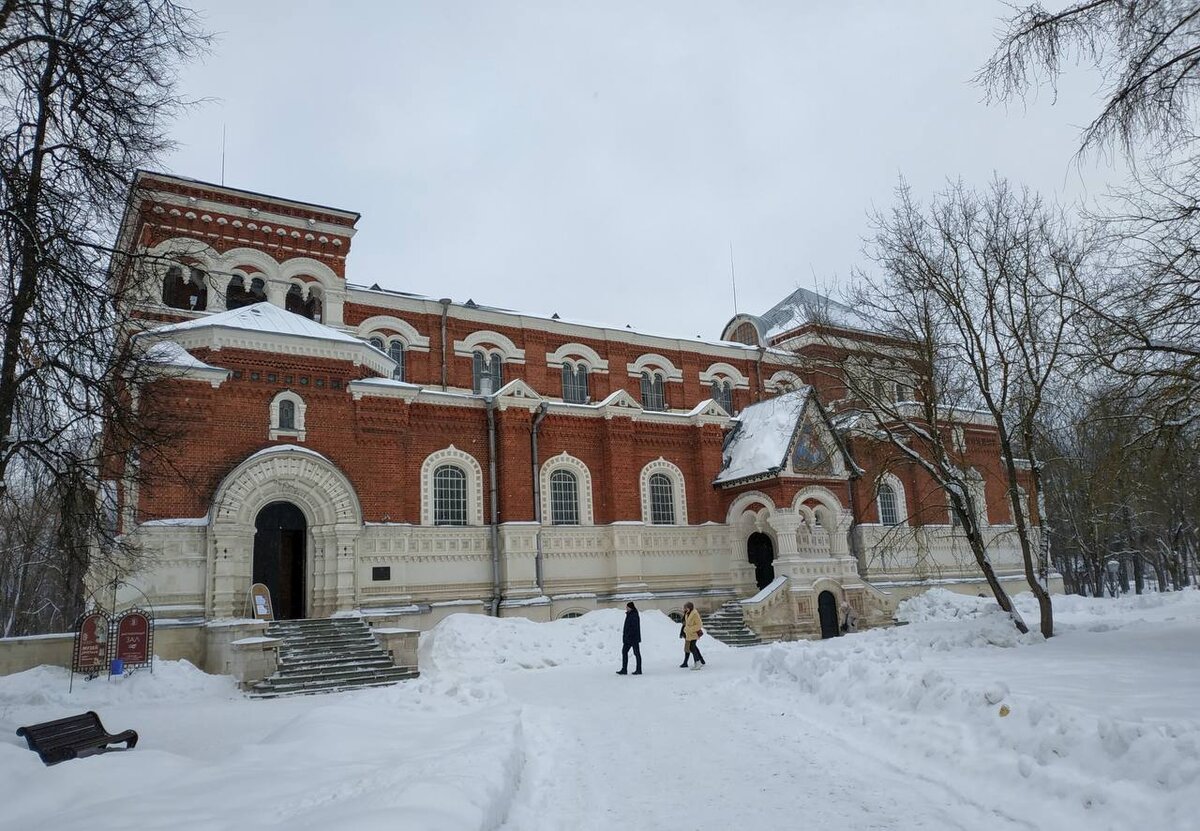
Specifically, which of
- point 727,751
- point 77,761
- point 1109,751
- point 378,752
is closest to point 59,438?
point 77,761

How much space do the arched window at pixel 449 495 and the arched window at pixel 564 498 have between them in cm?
Result: 292

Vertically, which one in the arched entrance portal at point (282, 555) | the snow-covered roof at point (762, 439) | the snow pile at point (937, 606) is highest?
the snow-covered roof at point (762, 439)

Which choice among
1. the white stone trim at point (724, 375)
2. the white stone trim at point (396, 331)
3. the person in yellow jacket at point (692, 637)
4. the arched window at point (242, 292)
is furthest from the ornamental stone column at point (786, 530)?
the arched window at point (242, 292)

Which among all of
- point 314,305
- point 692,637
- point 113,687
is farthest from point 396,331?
point 692,637

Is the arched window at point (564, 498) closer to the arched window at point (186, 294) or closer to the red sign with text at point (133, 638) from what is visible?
the arched window at point (186, 294)

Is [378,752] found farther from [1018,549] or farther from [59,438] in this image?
[1018,549]

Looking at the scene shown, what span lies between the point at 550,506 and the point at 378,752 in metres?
16.5

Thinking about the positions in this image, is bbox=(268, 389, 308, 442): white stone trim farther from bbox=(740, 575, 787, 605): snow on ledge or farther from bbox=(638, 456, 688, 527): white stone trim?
bbox=(740, 575, 787, 605): snow on ledge

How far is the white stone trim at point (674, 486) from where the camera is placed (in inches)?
1050

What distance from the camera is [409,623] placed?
20.6 m

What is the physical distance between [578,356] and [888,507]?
14154 mm

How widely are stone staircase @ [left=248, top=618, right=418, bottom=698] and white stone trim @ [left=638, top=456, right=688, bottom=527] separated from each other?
1093 centimetres

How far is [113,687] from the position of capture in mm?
14383

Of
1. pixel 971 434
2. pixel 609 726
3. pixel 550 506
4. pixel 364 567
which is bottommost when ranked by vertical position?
pixel 609 726
